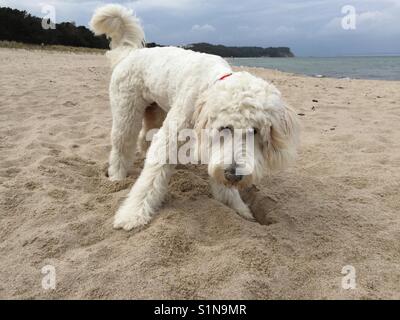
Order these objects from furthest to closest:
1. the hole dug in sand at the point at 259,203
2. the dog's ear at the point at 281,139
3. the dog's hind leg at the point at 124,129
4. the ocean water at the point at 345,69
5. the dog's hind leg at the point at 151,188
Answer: the ocean water at the point at 345,69 → the dog's hind leg at the point at 124,129 → the hole dug in sand at the point at 259,203 → the dog's hind leg at the point at 151,188 → the dog's ear at the point at 281,139

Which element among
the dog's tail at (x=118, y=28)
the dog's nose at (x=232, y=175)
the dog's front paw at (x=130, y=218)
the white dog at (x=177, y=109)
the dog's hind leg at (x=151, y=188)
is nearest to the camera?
the dog's nose at (x=232, y=175)

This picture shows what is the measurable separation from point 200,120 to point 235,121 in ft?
0.98

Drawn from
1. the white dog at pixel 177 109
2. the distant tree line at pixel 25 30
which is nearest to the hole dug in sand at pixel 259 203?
the white dog at pixel 177 109

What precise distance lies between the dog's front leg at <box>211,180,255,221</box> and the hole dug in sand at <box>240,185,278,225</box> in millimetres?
93

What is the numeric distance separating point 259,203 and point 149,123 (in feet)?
5.88

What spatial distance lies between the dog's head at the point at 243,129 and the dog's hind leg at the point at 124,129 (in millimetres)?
1341

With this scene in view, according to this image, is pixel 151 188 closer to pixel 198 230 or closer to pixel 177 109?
pixel 198 230

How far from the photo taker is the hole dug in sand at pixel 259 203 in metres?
3.57

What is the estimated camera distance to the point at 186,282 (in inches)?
97.6

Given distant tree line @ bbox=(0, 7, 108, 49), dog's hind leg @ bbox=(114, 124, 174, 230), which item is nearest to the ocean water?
distant tree line @ bbox=(0, 7, 108, 49)

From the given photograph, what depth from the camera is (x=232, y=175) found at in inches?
105

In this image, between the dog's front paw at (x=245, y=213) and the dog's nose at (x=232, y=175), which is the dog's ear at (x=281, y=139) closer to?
the dog's nose at (x=232, y=175)
